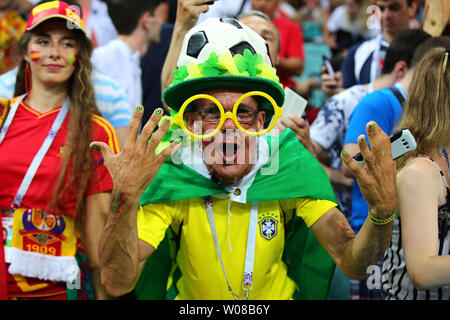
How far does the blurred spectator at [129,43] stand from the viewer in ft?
15.3

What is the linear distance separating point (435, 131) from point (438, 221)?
426 mm

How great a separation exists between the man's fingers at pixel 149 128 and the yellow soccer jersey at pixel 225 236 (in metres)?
0.43

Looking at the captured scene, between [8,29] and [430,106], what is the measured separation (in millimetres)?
3833

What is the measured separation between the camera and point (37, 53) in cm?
338

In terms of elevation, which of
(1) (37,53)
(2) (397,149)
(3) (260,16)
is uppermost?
(3) (260,16)

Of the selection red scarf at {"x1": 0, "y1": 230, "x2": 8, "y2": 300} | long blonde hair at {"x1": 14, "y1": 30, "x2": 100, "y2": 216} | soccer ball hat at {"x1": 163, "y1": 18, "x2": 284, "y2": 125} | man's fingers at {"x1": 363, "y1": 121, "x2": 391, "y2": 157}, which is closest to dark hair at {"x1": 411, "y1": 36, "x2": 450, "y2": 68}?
soccer ball hat at {"x1": 163, "y1": 18, "x2": 284, "y2": 125}

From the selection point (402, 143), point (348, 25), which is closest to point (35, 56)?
point (402, 143)

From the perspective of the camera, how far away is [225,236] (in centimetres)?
277

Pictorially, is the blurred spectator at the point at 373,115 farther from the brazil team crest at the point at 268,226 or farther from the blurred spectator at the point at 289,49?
the blurred spectator at the point at 289,49

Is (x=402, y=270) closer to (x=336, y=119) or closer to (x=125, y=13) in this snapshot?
(x=336, y=119)

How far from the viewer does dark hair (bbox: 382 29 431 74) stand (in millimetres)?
4047

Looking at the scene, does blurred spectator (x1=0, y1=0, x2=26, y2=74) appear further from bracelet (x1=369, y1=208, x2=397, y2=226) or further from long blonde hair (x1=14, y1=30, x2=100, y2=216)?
bracelet (x1=369, y1=208, x2=397, y2=226)

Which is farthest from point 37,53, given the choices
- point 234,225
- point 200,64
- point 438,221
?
point 438,221

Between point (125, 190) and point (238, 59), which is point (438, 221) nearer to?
point (238, 59)
